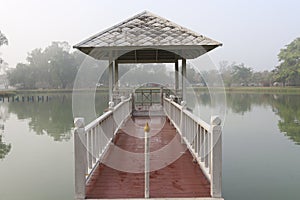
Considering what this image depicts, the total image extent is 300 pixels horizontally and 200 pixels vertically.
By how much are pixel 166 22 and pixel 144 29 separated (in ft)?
2.81

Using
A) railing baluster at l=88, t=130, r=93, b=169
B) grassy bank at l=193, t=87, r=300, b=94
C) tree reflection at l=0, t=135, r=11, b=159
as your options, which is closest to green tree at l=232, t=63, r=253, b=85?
grassy bank at l=193, t=87, r=300, b=94

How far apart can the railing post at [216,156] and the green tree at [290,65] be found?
46.3 m

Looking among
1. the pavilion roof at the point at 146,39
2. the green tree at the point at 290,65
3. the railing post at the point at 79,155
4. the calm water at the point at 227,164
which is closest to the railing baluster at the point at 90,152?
the railing post at the point at 79,155

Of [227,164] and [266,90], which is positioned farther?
[266,90]

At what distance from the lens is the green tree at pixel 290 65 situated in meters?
45.9

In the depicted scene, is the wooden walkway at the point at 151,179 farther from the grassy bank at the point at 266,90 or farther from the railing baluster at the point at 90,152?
the grassy bank at the point at 266,90

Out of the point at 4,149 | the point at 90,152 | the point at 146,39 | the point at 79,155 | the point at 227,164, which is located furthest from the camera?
the point at 4,149

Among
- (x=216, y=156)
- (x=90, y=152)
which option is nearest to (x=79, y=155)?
(x=90, y=152)

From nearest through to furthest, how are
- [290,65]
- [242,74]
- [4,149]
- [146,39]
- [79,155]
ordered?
[79,155]
[146,39]
[4,149]
[290,65]
[242,74]

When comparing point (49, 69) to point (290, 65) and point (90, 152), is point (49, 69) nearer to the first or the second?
point (290, 65)

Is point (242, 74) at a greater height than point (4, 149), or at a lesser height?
greater

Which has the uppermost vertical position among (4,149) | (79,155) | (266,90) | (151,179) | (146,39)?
(146,39)

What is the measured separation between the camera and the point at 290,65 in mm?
47562

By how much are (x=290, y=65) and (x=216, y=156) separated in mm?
49654
